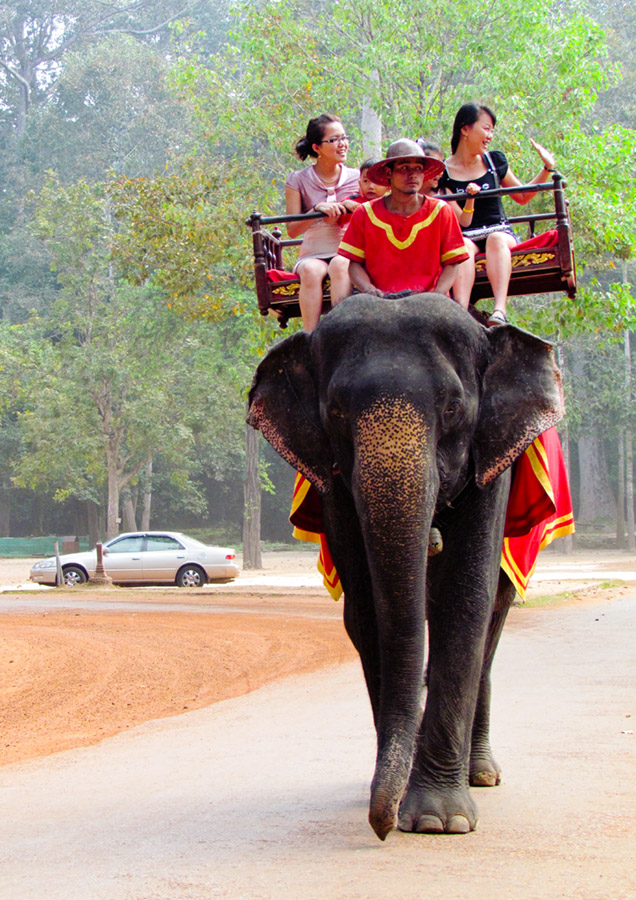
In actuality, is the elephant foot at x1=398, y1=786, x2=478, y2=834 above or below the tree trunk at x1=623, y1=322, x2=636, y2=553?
below

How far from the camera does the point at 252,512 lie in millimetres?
35250

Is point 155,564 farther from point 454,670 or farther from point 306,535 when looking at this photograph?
point 454,670

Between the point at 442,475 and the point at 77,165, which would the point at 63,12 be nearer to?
the point at 77,165

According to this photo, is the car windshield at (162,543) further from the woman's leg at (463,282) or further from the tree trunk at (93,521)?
the tree trunk at (93,521)

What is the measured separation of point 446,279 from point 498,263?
27.9 inches

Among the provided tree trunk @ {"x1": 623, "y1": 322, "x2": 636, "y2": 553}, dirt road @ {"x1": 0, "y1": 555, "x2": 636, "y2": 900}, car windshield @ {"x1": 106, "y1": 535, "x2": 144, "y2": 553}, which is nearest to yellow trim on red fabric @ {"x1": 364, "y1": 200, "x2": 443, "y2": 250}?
dirt road @ {"x1": 0, "y1": 555, "x2": 636, "y2": 900}

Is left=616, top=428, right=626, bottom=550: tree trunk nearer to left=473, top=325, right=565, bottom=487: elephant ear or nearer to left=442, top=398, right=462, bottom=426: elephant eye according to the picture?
left=473, top=325, right=565, bottom=487: elephant ear

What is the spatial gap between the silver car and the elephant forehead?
22739mm

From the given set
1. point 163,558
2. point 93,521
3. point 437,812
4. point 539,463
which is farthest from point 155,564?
point 93,521

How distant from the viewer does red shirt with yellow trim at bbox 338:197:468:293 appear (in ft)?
16.6

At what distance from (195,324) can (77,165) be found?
23.1m

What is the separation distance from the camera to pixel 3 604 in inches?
831

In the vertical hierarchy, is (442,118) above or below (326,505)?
above

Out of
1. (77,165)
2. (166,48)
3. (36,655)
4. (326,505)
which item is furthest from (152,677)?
(166,48)
